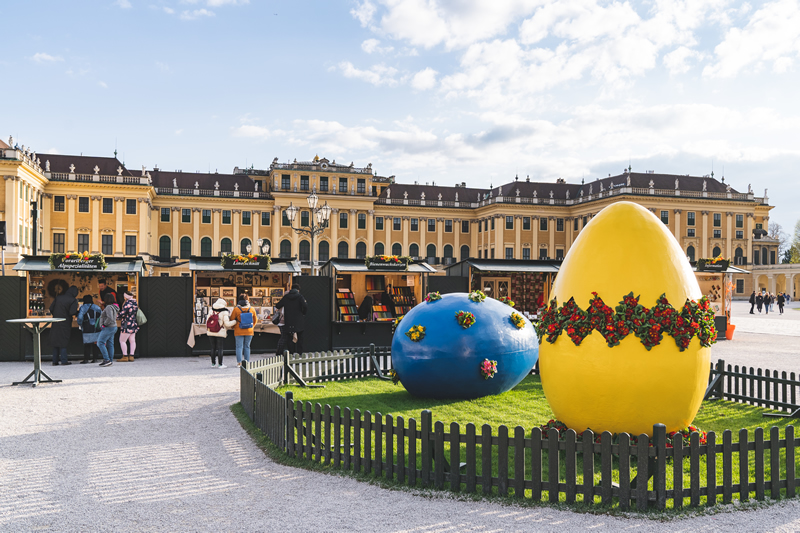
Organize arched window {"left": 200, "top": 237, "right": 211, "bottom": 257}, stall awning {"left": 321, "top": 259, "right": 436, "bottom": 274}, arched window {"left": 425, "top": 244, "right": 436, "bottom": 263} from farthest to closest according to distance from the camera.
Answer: arched window {"left": 425, "top": 244, "right": 436, "bottom": 263}, arched window {"left": 200, "top": 237, "right": 211, "bottom": 257}, stall awning {"left": 321, "top": 259, "right": 436, "bottom": 274}

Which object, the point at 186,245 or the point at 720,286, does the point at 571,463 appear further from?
the point at 186,245

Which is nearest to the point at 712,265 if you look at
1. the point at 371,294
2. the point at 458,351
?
the point at 371,294

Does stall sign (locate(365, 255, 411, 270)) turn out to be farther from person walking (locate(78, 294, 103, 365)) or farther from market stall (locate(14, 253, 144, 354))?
person walking (locate(78, 294, 103, 365))

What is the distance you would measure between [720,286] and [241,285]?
1853 centimetres

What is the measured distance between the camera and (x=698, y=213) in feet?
240

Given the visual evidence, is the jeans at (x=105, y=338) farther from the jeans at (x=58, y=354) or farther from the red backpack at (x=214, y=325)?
the red backpack at (x=214, y=325)

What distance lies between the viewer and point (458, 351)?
9.06m

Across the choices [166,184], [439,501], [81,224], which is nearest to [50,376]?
[439,501]

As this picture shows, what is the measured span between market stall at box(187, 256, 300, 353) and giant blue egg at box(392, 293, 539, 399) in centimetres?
823

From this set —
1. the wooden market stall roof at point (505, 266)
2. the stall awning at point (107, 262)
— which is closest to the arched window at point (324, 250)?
the wooden market stall roof at point (505, 266)

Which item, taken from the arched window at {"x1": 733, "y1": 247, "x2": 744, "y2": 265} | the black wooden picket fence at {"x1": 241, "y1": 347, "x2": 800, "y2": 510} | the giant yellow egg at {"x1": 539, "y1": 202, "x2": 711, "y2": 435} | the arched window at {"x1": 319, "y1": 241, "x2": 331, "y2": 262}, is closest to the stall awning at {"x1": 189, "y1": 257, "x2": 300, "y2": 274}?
the black wooden picket fence at {"x1": 241, "y1": 347, "x2": 800, "y2": 510}

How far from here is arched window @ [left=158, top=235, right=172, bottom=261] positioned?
71.3 m

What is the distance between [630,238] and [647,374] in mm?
1413

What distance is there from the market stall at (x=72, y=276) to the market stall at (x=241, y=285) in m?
1.63
